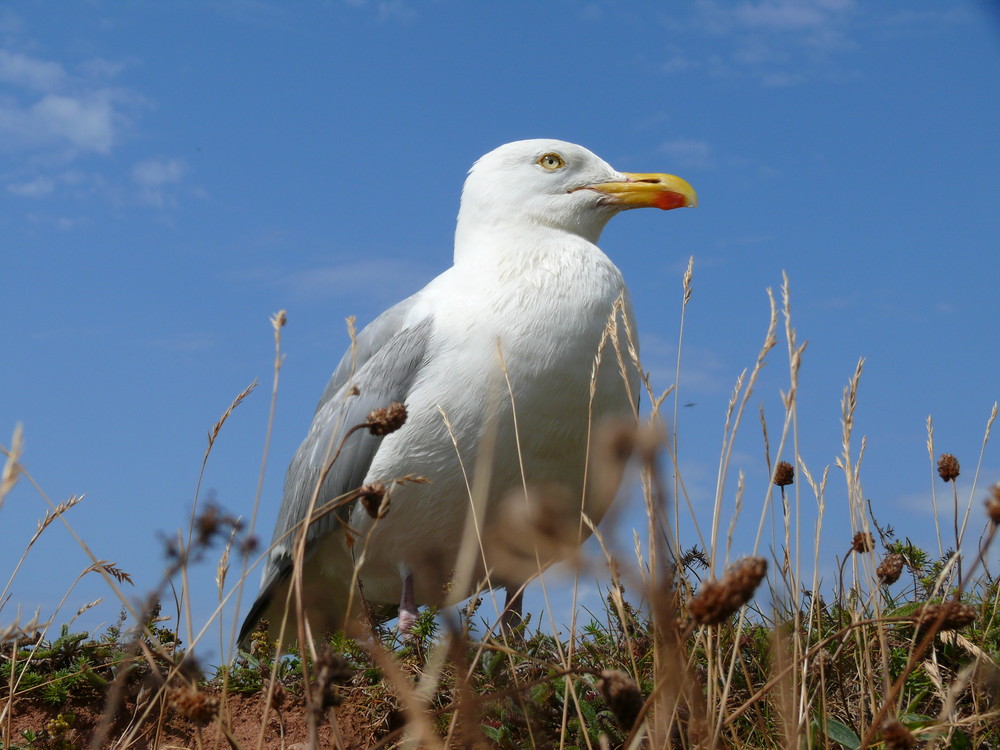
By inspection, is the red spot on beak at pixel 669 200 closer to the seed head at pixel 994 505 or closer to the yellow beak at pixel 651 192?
the yellow beak at pixel 651 192

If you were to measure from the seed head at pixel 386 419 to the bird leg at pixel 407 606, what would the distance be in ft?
7.71

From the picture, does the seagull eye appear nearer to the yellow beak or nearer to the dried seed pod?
the yellow beak

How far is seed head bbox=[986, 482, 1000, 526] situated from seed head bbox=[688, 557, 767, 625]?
32.8 inches

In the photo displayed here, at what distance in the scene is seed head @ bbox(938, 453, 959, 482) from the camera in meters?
3.48

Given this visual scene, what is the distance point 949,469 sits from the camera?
3.49 metres

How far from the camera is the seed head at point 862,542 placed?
3.20 m

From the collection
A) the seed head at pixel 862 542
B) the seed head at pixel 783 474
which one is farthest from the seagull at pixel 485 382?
the seed head at pixel 862 542

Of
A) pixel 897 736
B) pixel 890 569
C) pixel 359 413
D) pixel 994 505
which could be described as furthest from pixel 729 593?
pixel 359 413

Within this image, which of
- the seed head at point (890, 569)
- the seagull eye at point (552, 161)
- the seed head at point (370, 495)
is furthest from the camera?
the seagull eye at point (552, 161)

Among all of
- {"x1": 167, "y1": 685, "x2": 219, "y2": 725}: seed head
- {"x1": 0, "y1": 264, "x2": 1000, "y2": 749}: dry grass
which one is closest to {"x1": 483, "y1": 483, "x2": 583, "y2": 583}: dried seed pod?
{"x1": 0, "y1": 264, "x2": 1000, "y2": 749}: dry grass

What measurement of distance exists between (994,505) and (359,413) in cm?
316

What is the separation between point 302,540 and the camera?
225cm

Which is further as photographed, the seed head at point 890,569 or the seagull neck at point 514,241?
the seagull neck at point 514,241

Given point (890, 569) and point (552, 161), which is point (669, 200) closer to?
point (552, 161)
